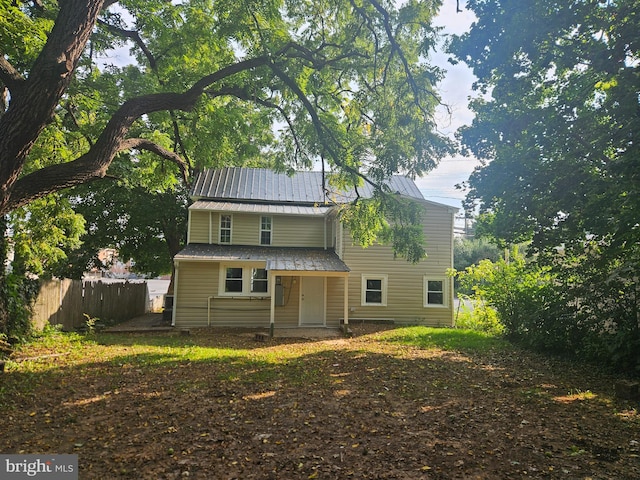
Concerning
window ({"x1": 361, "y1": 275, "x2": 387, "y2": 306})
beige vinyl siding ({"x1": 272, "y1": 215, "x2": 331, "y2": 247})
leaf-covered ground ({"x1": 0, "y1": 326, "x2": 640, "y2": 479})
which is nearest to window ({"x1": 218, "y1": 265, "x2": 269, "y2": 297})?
beige vinyl siding ({"x1": 272, "y1": 215, "x2": 331, "y2": 247})

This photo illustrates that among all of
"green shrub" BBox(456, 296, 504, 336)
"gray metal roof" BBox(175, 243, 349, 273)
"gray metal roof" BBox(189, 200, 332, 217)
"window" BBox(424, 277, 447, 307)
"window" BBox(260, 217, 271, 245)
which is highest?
"gray metal roof" BBox(189, 200, 332, 217)

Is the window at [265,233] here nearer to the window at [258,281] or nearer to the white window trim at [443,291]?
the window at [258,281]

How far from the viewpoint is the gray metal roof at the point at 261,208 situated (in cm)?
1584

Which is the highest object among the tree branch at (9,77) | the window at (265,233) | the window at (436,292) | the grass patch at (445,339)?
the tree branch at (9,77)

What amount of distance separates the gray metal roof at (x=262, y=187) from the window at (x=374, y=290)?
384 cm

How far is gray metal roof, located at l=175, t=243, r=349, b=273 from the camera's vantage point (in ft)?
45.9

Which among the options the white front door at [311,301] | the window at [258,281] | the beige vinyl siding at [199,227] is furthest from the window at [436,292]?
the beige vinyl siding at [199,227]

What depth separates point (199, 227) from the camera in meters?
16.3

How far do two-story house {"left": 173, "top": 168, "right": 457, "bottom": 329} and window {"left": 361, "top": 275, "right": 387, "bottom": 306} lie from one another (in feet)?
0.14

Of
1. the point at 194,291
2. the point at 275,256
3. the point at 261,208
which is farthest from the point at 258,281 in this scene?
the point at 261,208

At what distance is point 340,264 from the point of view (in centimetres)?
1480

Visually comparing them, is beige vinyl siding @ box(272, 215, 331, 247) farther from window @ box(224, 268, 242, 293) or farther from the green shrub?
the green shrub

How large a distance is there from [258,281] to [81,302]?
6.50 m

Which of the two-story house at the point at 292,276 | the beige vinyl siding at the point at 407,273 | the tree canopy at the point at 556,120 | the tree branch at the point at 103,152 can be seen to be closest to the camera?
the tree branch at the point at 103,152
